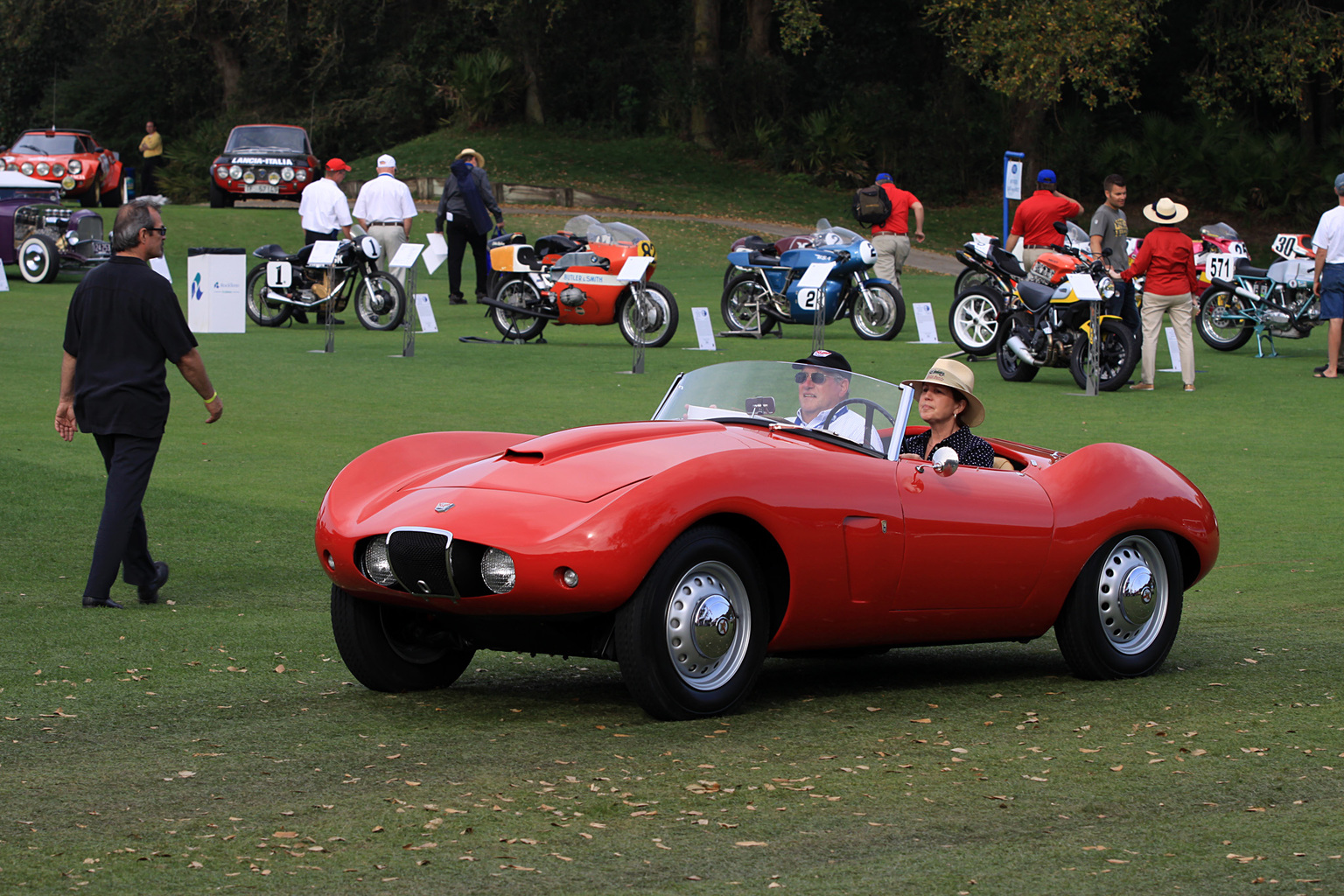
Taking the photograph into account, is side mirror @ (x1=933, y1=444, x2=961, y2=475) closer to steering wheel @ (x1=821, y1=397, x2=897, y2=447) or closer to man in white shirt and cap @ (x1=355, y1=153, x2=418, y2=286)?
steering wheel @ (x1=821, y1=397, x2=897, y2=447)

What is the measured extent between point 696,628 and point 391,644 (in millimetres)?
1274

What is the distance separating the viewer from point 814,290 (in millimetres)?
21328

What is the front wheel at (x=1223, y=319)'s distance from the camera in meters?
21.5

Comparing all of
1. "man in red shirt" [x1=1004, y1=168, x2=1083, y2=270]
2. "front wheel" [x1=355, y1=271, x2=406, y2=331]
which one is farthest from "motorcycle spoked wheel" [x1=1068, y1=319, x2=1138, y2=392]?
"front wheel" [x1=355, y1=271, x2=406, y2=331]

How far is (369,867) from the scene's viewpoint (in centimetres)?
399

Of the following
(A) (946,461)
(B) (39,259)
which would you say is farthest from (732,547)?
(B) (39,259)

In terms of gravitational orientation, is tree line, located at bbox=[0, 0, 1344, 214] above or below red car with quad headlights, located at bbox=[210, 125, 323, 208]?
above

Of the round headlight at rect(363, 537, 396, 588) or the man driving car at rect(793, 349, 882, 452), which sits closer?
the round headlight at rect(363, 537, 396, 588)

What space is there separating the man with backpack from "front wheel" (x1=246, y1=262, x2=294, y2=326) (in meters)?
8.08

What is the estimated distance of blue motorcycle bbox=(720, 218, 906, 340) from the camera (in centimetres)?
2141

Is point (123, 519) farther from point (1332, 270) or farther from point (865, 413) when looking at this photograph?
point (1332, 270)

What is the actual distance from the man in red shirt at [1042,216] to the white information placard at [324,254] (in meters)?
8.77

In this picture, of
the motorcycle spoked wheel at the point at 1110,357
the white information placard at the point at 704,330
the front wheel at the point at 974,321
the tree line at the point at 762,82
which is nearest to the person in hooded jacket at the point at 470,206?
the white information placard at the point at 704,330

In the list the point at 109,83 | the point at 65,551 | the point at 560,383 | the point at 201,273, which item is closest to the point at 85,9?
the point at 109,83
